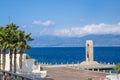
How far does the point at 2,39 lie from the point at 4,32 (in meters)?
0.94

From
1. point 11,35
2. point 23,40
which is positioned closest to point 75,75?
point 23,40

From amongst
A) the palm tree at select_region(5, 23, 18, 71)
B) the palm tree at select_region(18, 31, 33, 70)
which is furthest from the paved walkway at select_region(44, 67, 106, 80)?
the palm tree at select_region(5, 23, 18, 71)

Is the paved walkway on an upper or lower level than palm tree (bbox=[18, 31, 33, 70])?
lower

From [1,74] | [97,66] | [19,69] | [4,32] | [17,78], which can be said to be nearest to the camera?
[17,78]

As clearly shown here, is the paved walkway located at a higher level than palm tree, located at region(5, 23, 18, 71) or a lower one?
lower

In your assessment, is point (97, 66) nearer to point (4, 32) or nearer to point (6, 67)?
point (6, 67)

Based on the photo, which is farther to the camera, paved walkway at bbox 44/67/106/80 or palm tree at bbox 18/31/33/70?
paved walkway at bbox 44/67/106/80

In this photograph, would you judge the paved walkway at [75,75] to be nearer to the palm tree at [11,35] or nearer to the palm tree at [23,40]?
the palm tree at [23,40]

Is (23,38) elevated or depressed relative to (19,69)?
elevated

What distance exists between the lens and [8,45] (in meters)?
41.3

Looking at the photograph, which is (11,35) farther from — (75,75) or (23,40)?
(75,75)

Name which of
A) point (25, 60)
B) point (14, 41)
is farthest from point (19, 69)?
point (14, 41)

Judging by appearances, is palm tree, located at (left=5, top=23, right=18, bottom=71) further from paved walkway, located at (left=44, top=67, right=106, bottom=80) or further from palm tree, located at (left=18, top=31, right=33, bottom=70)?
paved walkway, located at (left=44, top=67, right=106, bottom=80)

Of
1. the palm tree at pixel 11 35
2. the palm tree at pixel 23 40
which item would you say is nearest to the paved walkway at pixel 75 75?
the palm tree at pixel 23 40
